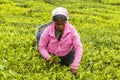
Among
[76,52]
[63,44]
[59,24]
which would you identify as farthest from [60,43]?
[59,24]

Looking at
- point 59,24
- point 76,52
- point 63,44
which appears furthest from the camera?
point 63,44

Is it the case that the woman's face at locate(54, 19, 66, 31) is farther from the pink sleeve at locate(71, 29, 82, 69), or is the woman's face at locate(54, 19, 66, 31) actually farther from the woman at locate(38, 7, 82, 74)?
the pink sleeve at locate(71, 29, 82, 69)

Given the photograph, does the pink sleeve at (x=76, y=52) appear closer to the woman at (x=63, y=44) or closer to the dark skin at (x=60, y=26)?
the woman at (x=63, y=44)

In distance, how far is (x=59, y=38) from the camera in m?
7.94

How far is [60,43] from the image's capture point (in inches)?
313

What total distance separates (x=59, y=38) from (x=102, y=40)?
16.5ft

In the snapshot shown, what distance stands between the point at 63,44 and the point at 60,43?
7 cm

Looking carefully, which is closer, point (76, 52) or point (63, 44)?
point (76, 52)

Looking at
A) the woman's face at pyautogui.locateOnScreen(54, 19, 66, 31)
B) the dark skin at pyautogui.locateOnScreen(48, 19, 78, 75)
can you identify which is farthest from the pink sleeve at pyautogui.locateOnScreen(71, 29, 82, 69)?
the woman's face at pyautogui.locateOnScreen(54, 19, 66, 31)

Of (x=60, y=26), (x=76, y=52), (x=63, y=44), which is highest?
(x=60, y=26)

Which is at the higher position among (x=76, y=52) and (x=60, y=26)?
(x=60, y=26)

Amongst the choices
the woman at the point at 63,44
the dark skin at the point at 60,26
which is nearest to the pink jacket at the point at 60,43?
the woman at the point at 63,44

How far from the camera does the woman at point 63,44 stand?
7.64 metres

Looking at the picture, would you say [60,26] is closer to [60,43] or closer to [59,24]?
[59,24]
